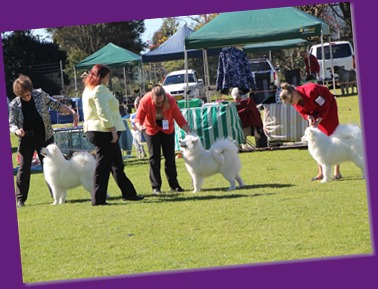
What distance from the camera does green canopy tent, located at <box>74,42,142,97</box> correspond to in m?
20.4

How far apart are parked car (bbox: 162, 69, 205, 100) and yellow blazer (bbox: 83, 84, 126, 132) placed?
12.9 meters

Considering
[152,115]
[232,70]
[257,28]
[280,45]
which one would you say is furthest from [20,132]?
[280,45]

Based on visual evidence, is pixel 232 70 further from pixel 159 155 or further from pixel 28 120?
pixel 28 120

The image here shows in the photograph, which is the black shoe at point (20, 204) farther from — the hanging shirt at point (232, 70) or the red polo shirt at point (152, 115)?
the hanging shirt at point (232, 70)

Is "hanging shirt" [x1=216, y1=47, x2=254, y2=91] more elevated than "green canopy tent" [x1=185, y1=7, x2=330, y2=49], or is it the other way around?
"green canopy tent" [x1=185, y1=7, x2=330, y2=49]

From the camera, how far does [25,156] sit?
1075 centimetres

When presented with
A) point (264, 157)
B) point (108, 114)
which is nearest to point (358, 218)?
point (108, 114)

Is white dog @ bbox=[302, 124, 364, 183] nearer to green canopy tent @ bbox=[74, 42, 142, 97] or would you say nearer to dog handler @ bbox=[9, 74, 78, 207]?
dog handler @ bbox=[9, 74, 78, 207]

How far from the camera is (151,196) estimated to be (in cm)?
1098

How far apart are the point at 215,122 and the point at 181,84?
37.7 feet

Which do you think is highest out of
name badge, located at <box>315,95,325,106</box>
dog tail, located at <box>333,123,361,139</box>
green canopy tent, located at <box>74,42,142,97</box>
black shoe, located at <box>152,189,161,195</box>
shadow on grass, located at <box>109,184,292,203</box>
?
green canopy tent, located at <box>74,42,142,97</box>

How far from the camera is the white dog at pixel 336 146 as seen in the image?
10492 millimetres

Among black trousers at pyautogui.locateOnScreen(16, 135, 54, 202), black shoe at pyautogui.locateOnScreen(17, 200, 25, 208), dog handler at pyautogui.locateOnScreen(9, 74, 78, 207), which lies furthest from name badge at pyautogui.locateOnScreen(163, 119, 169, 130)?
black shoe at pyautogui.locateOnScreen(17, 200, 25, 208)

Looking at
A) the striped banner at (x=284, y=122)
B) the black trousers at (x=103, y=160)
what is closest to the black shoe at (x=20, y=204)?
the black trousers at (x=103, y=160)
